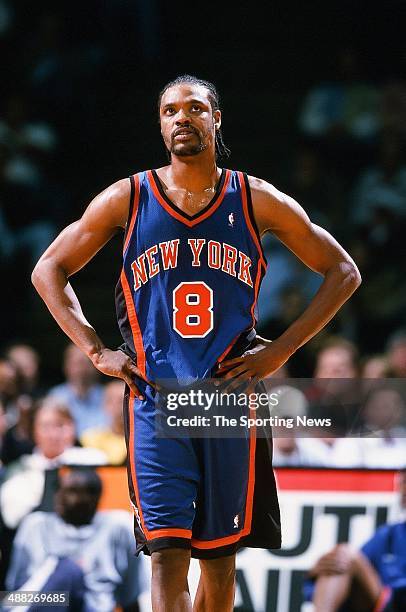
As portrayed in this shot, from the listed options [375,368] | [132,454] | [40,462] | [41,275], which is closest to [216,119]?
[41,275]

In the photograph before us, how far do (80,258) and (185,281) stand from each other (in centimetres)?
40

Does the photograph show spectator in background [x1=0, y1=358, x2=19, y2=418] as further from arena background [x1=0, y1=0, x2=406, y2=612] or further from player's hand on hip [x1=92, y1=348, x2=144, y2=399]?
player's hand on hip [x1=92, y1=348, x2=144, y2=399]

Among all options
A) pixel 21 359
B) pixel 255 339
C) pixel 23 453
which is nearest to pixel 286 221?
pixel 255 339

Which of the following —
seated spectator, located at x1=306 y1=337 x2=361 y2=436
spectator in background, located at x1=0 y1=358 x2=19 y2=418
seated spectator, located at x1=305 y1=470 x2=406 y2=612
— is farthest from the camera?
spectator in background, located at x1=0 y1=358 x2=19 y2=418

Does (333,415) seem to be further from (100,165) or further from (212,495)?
(100,165)

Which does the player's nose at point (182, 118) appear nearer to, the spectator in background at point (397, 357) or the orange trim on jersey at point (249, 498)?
the orange trim on jersey at point (249, 498)

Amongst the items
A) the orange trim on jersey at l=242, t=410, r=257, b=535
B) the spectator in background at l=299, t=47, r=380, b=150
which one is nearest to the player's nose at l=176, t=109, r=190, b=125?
the orange trim on jersey at l=242, t=410, r=257, b=535

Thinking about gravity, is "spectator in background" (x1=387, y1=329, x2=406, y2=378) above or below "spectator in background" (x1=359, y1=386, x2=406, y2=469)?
above

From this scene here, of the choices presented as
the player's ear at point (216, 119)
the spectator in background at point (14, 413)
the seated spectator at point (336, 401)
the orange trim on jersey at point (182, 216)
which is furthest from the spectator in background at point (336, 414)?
the spectator in background at point (14, 413)

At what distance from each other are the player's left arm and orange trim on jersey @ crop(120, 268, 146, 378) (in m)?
0.38

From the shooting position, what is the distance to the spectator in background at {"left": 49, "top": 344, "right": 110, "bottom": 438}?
7.37m

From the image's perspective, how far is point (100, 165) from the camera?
30.3 ft

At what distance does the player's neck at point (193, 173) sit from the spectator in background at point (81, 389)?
343cm

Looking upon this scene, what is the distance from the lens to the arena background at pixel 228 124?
26.1ft
